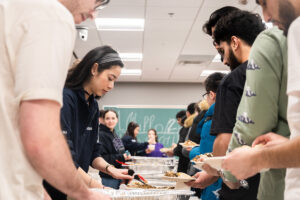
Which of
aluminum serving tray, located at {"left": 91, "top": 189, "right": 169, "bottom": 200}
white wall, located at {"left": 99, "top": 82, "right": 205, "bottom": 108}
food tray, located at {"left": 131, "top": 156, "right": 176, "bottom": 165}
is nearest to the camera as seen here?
aluminum serving tray, located at {"left": 91, "top": 189, "right": 169, "bottom": 200}

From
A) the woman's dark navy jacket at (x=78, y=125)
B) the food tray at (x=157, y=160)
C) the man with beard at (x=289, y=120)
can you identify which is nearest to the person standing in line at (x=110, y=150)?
the food tray at (x=157, y=160)

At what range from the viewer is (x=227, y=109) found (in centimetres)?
125

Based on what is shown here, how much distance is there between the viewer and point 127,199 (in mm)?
1124

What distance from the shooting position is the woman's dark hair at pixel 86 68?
164 cm

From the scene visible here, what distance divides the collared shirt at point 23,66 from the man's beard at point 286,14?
45cm

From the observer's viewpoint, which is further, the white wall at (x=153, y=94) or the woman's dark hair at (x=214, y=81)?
the white wall at (x=153, y=94)

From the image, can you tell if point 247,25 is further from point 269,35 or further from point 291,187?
point 291,187

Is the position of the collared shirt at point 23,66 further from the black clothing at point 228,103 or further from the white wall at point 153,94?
the white wall at point 153,94

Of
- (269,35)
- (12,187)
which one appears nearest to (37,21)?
(12,187)

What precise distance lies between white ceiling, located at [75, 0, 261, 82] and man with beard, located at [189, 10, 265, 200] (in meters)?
3.08

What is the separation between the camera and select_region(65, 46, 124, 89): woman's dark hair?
1.64m

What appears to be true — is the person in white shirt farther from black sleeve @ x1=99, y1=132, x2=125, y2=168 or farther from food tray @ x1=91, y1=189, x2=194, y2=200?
black sleeve @ x1=99, y1=132, x2=125, y2=168

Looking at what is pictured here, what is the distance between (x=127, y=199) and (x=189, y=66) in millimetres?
6828

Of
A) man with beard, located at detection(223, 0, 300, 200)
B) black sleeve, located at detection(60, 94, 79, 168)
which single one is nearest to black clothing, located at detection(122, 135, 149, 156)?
black sleeve, located at detection(60, 94, 79, 168)
